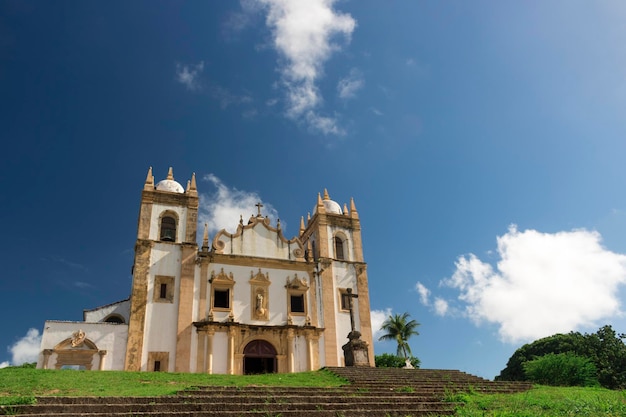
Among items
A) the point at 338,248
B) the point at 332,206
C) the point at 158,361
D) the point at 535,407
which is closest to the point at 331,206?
the point at 332,206

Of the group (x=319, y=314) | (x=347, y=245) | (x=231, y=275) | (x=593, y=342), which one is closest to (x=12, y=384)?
(x=231, y=275)

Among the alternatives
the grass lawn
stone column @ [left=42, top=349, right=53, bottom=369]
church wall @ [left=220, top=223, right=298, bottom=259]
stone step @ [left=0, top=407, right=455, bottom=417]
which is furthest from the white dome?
stone step @ [left=0, top=407, right=455, bottom=417]

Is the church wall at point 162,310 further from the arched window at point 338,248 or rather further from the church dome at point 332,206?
the church dome at point 332,206

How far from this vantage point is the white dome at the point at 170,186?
29.0 metres

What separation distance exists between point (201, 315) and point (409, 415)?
16.9 m

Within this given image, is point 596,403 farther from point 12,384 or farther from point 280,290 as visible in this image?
point 280,290

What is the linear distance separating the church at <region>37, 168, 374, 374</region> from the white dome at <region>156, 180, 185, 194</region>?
0.09m

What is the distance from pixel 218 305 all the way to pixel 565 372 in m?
17.2

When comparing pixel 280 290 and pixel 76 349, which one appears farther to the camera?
pixel 280 290

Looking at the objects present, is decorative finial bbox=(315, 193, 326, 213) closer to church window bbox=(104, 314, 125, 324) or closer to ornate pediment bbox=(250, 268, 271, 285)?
ornate pediment bbox=(250, 268, 271, 285)

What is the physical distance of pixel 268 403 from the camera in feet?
35.0

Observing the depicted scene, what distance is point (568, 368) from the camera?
74.9 feet

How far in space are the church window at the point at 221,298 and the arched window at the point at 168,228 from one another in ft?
12.7

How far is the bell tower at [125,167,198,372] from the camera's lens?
23828mm
